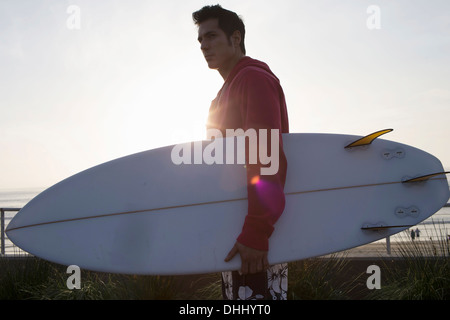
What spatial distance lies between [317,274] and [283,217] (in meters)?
1.60

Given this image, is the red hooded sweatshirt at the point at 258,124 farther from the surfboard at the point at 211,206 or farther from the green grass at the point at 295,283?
the green grass at the point at 295,283

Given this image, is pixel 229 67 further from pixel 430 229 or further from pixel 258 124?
pixel 430 229

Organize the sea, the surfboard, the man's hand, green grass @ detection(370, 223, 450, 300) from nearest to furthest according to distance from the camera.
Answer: the man's hand → the surfboard → green grass @ detection(370, 223, 450, 300) → the sea

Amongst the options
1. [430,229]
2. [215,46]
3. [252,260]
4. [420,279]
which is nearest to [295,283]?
[420,279]

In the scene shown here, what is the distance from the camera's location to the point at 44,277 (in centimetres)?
370

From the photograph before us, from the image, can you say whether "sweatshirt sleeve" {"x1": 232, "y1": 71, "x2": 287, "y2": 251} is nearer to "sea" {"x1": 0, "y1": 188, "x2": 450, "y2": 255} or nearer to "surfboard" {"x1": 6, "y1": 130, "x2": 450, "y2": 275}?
"surfboard" {"x1": 6, "y1": 130, "x2": 450, "y2": 275}

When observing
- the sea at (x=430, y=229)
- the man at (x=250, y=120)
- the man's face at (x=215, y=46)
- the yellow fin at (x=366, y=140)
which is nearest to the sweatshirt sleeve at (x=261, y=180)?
the man at (x=250, y=120)

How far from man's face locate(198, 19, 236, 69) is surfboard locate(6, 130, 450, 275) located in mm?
397

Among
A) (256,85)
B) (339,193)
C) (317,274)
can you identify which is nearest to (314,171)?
(339,193)

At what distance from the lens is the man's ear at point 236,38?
6.83ft

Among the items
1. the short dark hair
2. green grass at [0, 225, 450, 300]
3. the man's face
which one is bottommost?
green grass at [0, 225, 450, 300]

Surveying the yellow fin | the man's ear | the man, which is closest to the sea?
the yellow fin

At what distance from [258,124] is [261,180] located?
0.22 m

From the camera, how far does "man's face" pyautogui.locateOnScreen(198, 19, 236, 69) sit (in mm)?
2029
